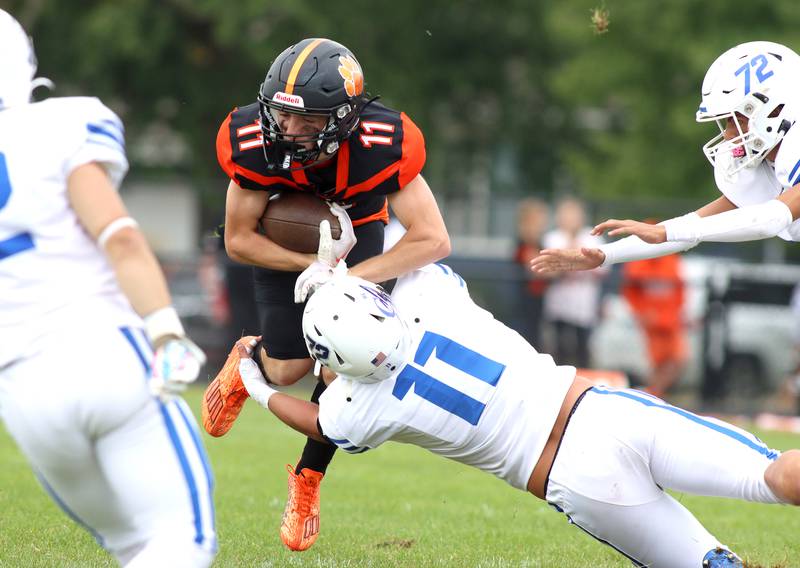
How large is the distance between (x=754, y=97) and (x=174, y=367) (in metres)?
2.56

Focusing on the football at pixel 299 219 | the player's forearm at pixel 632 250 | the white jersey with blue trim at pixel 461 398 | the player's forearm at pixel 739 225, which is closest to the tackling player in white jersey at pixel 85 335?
the white jersey with blue trim at pixel 461 398

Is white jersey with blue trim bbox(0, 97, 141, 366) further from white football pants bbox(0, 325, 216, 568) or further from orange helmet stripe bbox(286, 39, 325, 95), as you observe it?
orange helmet stripe bbox(286, 39, 325, 95)

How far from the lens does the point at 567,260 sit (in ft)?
15.1

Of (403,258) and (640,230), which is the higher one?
(640,230)

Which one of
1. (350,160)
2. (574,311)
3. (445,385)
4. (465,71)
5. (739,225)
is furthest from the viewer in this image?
(465,71)

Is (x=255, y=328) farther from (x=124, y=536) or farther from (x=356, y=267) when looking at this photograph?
(x=124, y=536)

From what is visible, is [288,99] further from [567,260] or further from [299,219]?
[567,260]

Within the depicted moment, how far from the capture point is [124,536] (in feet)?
10.9

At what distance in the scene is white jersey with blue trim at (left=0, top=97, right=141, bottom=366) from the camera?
3.11 m

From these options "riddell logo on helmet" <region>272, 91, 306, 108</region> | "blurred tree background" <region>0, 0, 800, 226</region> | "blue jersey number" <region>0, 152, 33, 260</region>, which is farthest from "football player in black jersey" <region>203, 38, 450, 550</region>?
"blurred tree background" <region>0, 0, 800, 226</region>

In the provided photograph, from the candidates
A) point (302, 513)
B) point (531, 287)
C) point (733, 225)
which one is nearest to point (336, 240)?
point (302, 513)

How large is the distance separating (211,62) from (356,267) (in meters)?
16.9

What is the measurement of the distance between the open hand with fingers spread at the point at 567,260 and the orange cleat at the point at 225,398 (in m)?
1.25

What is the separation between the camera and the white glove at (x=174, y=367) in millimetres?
3053
